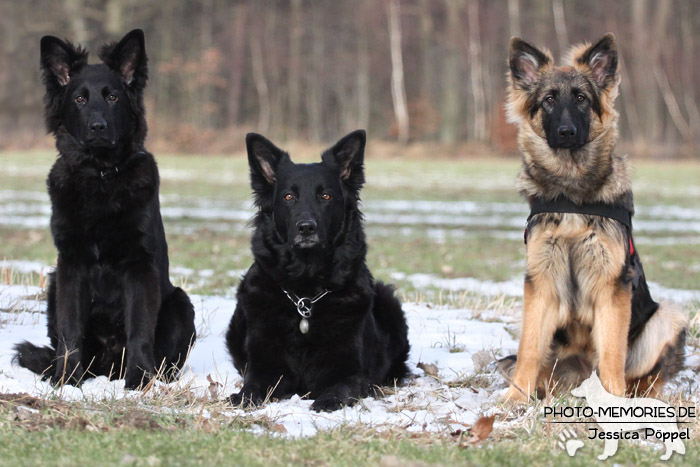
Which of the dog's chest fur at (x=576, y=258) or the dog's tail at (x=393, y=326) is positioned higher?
the dog's chest fur at (x=576, y=258)

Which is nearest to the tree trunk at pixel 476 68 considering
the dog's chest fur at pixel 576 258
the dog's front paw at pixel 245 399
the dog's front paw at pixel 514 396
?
the dog's chest fur at pixel 576 258

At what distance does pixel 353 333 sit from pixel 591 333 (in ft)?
4.83

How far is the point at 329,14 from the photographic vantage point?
45812 mm

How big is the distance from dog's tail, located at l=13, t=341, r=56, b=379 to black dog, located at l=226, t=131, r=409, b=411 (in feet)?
4.17

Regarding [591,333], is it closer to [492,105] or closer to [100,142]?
[100,142]

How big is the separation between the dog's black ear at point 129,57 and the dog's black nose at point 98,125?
0.44m

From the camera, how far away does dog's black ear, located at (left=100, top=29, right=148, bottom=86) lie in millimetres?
4953

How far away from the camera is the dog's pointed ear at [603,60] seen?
493cm

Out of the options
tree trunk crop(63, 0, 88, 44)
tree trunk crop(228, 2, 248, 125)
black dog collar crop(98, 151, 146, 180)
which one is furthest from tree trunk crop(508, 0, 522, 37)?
black dog collar crop(98, 151, 146, 180)

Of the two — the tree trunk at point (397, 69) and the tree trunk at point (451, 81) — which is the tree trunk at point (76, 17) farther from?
the tree trunk at point (451, 81)

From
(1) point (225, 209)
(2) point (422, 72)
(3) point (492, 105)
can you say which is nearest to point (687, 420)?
(1) point (225, 209)

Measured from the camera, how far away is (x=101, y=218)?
186 inches

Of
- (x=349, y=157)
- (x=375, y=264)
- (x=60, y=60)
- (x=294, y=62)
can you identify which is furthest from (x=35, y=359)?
(x=294, y=62)

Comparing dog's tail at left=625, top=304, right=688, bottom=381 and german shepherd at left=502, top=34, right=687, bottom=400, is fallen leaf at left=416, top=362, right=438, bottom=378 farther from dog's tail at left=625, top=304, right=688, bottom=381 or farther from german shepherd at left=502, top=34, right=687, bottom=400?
dog's tail at left=625, top=304, right=688, bottom=381
